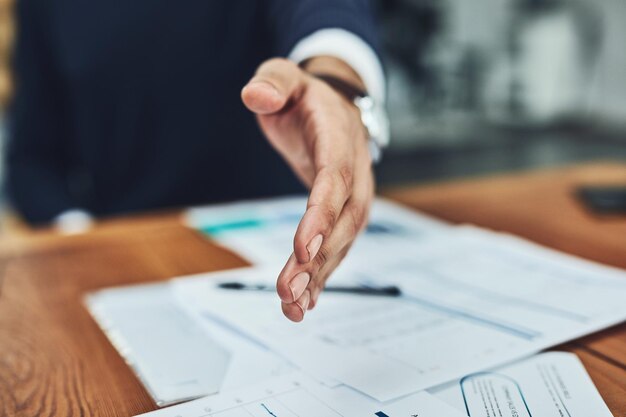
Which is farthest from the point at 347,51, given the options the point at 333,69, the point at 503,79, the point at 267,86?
the point at 503,79

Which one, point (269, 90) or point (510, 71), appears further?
point (510, 71)

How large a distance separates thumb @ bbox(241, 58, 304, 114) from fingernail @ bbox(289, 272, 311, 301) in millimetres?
138

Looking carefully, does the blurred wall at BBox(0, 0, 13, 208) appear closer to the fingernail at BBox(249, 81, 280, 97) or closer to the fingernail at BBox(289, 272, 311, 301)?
the fingernail at BBox(249, 81, 280, 97)

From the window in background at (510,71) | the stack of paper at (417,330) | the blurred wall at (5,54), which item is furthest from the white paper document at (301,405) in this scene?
the window in background at (510,71)

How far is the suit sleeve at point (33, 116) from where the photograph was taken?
1176 millimetres

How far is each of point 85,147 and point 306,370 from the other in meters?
0.99

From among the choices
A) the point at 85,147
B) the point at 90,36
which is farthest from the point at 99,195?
the point at 90,36

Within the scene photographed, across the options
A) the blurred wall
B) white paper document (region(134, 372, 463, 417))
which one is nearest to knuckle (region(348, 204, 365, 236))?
white paper document (region(134, 372, 463, 417))

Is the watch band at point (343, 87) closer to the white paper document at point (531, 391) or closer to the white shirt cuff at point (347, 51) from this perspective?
the white shirt cuff at point (347, 51)

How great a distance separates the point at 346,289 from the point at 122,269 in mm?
266

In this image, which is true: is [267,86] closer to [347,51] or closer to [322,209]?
[322,209]

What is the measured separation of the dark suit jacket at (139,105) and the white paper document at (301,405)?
81cm

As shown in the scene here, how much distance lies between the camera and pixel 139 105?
1158 millimetres

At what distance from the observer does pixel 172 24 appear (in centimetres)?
112
